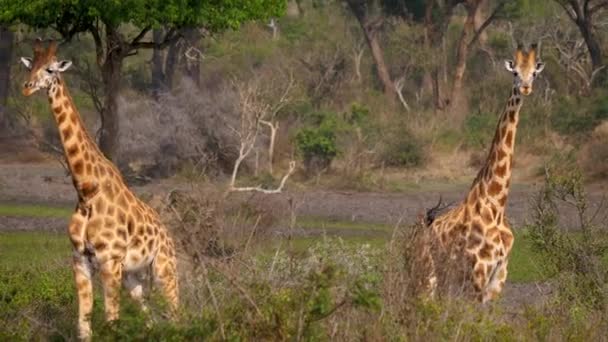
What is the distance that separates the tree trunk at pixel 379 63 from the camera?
4462 centimetres

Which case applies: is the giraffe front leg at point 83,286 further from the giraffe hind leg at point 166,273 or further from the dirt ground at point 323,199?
the dirt ground at point 323,199

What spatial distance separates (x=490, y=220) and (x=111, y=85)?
10454mm

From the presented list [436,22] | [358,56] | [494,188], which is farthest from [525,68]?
[358,56]

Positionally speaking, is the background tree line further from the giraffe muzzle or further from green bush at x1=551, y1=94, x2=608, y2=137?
the giraffe muzzle

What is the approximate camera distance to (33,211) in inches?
1070

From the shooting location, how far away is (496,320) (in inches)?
438

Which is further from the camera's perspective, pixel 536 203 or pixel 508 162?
pixel 536 203

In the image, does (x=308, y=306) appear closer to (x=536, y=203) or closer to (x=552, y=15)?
(x=536, y=203)

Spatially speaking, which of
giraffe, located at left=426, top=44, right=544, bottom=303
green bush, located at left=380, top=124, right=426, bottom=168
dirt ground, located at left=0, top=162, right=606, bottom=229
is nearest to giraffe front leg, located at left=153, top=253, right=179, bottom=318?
giraffe, located at left=426, top=44, right=544, bottom=303

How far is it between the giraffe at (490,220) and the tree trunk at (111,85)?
10.1 metres

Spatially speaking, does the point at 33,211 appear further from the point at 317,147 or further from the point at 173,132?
the point at 317,147

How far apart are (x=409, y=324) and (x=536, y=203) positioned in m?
5.01

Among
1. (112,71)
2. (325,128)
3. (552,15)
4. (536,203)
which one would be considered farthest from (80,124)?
(552,15)

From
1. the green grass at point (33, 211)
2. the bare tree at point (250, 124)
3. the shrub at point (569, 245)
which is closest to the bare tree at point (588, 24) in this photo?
the bare tree at point (250, 124)
